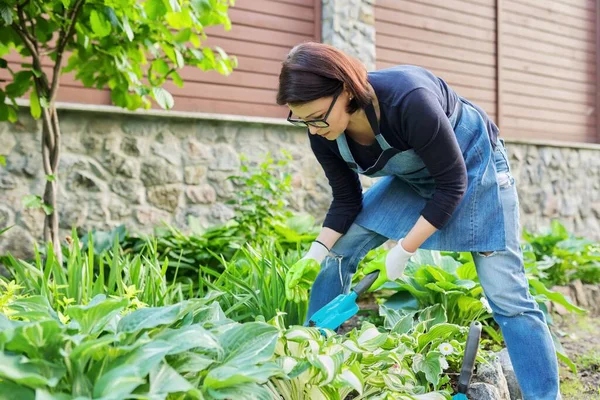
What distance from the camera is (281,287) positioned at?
237 cm

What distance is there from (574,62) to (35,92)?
6.21 metres

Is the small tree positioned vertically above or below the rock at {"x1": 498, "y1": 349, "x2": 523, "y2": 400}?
above

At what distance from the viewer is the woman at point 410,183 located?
5.69 feet

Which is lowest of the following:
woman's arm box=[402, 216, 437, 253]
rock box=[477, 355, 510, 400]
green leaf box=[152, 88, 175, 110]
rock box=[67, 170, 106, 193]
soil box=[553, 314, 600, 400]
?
soil box=[553, 314, 600, 400]

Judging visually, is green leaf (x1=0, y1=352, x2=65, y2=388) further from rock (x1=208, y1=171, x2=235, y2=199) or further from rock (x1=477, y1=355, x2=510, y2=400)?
rock (x1=208, y1=171, x2=235, y2=199)

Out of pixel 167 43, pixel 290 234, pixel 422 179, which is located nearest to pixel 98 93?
pixel 167 43

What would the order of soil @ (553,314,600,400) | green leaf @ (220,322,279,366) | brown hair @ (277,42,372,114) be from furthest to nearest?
soil @ (553,314,600,400), brown hair @ (277,42,372,114), green leaf @ (220,322,279,366)

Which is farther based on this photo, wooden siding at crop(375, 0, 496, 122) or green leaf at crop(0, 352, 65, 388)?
wooden siding at crop(375, 0, 496, 122)

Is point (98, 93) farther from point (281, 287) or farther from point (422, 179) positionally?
point (422, 179)

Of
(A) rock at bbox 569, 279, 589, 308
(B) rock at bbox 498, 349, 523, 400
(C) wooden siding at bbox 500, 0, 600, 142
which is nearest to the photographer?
(B) rock at bbox 498, 349, 523, 400

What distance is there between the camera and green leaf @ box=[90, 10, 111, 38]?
2.50 metres

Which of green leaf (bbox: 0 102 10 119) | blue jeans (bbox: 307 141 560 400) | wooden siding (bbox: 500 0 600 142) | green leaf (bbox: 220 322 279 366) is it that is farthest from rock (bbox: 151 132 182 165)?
wooden siding (bbox: 500 0 600 142)

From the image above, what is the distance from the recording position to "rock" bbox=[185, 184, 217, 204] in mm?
4422

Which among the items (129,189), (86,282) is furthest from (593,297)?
(86,282)
